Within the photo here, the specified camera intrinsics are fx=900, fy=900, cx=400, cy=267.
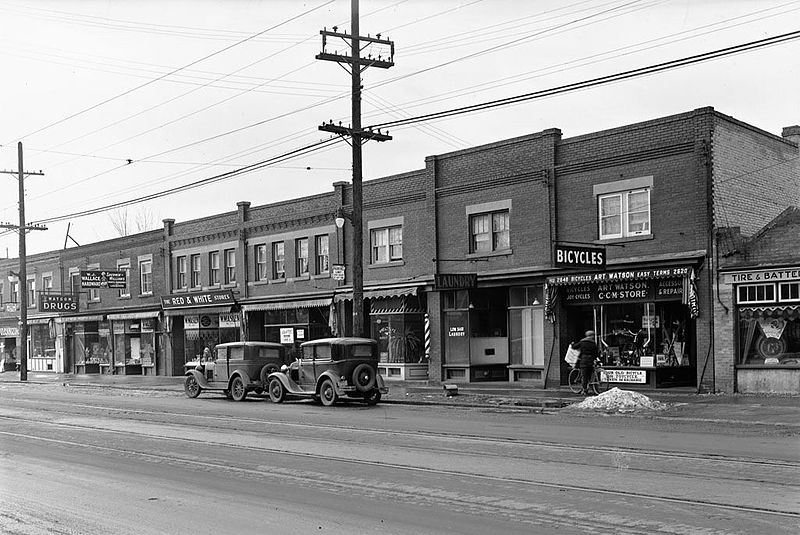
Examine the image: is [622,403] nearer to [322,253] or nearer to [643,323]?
[643,323]

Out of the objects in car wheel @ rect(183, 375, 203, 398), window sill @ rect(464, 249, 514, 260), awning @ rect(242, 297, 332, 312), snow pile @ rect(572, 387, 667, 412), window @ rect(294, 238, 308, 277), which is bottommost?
car wheel @ rect(183, 375, 203, 398)

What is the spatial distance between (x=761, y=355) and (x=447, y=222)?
1118 cm

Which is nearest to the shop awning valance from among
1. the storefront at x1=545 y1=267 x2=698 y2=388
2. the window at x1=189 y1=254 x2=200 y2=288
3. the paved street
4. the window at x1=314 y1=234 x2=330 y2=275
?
the storefront at x1=545 y1=267 x2=698 y2=388

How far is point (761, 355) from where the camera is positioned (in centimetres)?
2156

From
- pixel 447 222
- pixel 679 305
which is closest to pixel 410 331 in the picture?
pixel 447 222

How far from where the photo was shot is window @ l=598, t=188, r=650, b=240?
24.0 meters

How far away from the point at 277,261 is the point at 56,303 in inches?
→ 698

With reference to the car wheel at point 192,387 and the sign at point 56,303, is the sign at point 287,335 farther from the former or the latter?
the sign at point 56,303

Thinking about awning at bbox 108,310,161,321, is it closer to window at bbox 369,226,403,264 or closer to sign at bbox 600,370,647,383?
window at bbox 369,226,403,264

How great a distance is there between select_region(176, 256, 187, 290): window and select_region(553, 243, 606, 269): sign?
2437cm

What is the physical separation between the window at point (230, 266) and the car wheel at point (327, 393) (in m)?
17.1

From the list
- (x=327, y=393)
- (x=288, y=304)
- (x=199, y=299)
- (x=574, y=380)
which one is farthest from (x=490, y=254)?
(x=199, y=299)

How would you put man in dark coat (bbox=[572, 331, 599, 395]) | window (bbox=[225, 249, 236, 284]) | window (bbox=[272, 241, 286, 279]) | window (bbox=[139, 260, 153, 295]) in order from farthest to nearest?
window (bbox=[139, 260, 153, 295]), window (bbox=[225, 249, 236, 284]), window (bbox=[272, 241, 286, 279]), man in dark coat (bbox=[572, 331, 599, 395])

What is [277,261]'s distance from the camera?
37.2 meters
